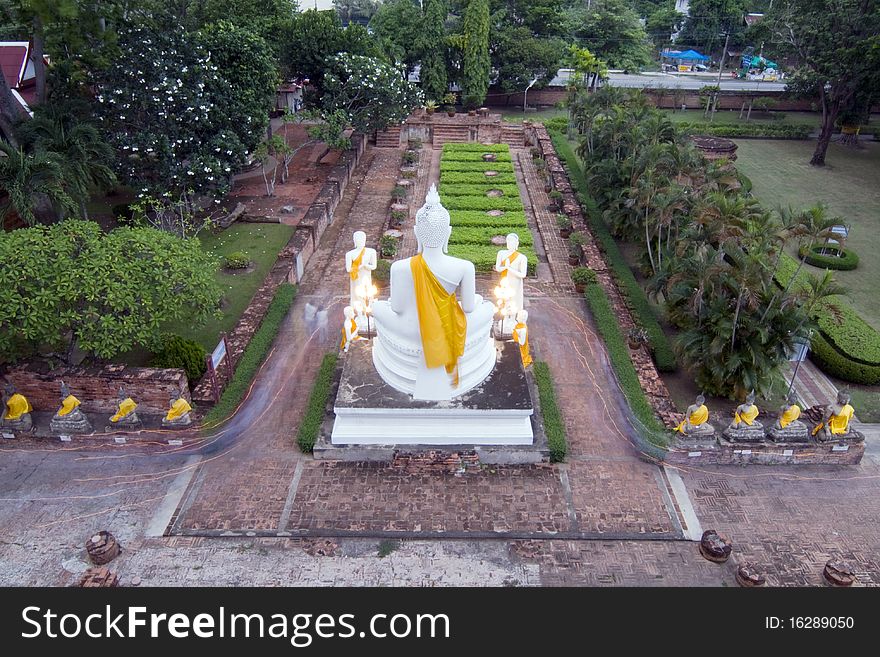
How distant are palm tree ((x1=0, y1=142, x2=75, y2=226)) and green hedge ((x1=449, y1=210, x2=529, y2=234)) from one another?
1304 centimetres

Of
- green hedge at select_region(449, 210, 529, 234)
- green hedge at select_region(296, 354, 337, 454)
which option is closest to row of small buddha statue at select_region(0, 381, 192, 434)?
green hedge at select_region(296, 354, 337, 454)

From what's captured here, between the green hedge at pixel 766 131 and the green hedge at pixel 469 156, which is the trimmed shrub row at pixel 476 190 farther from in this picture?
the green hedge at pixel 766 131

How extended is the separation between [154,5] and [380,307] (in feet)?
53.0

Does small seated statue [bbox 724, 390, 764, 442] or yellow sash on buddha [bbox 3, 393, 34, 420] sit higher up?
small seated statue [bbox 724, 390, 764, 442]

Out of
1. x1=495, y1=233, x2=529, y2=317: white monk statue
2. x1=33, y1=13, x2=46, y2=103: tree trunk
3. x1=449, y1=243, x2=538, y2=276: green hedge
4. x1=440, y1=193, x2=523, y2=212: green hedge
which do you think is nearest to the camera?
x1=495, y1=233, x2=529, y2=317: white monk statue

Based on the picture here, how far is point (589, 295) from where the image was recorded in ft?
63.7

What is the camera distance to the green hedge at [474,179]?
2895 cm

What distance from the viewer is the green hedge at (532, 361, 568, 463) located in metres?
13.6

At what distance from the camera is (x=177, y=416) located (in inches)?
548

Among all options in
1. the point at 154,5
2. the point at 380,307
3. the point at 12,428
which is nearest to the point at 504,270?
the point at 380,307

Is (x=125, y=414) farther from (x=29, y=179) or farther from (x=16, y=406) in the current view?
(x=29, y=179)

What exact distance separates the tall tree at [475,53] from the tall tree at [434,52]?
4.44 feet

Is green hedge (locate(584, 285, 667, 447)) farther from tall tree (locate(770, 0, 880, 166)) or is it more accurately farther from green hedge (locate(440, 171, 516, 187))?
tall tree (locate(770, 0, 880, 166))

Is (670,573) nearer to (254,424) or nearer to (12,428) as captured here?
(254,424)
